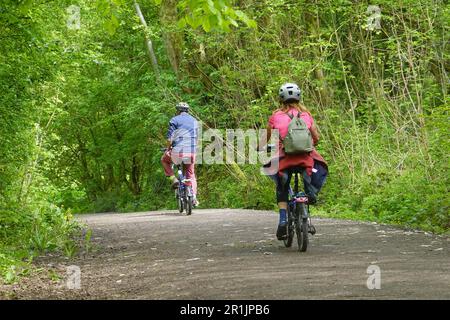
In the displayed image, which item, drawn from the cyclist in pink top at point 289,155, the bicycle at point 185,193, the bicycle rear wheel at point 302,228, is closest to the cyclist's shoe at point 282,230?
the cyclist in pink top at point 289,155

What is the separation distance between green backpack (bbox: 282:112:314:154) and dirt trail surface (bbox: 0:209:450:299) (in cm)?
122

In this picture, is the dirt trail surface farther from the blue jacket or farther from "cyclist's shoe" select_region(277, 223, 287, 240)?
the blue jacket

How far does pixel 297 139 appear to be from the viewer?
976 cm

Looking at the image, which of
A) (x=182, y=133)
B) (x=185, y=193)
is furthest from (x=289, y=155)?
(x=185, y=193)

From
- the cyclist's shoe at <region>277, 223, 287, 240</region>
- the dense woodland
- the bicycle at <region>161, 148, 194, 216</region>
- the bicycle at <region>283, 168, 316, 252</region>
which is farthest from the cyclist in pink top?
the bicycle at <region>161, 148, 194, 216</region>

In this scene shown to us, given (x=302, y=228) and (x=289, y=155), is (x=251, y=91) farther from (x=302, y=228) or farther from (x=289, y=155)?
(x=302, y=228)

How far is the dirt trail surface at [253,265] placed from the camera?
23.7 ft

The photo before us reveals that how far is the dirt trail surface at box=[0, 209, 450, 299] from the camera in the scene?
7.21 metres

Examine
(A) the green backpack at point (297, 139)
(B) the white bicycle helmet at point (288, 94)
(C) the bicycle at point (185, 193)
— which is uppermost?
(B) the white bicycle helmet at point (288, 94)

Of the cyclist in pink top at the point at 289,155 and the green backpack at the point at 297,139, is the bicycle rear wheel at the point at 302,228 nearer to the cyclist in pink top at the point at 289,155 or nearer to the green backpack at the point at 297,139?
the cyclist in pink top at the point at 289,155

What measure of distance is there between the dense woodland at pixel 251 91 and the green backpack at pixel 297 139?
6.89 ft

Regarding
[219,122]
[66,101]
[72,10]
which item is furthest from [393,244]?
[66,101]
